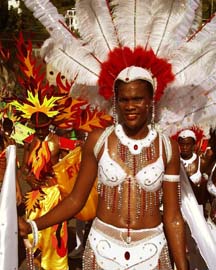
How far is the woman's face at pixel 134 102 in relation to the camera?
11.1ft

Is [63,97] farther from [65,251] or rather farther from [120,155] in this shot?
[120,155]

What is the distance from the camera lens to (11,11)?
28.3m

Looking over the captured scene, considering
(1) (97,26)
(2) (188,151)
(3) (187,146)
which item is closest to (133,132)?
(1) (97,26)

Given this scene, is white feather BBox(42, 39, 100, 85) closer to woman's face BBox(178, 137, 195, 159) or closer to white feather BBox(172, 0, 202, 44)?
white feather BBox(172, 0, 202, 44)

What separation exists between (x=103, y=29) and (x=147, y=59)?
14.1 inches

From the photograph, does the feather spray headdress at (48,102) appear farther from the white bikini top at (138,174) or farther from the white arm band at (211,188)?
the white arm band at (211,188)

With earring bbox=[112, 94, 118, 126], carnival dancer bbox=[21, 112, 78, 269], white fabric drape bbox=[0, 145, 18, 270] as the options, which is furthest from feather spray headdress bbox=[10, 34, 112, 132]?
white fabric drape bbox=[0, 145, 18, 270]

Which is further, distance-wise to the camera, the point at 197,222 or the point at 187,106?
the point at 197,222

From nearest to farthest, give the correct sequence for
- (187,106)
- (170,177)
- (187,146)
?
(170,177)
(187,106)
(187,146)

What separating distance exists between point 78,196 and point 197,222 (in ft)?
2.79

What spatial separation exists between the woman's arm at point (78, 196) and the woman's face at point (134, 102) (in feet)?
0.80

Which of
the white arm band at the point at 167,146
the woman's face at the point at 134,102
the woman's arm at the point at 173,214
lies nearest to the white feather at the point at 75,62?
the woman's face at the point at 134,102

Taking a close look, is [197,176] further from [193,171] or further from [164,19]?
[164,19]

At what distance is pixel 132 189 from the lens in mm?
3447
